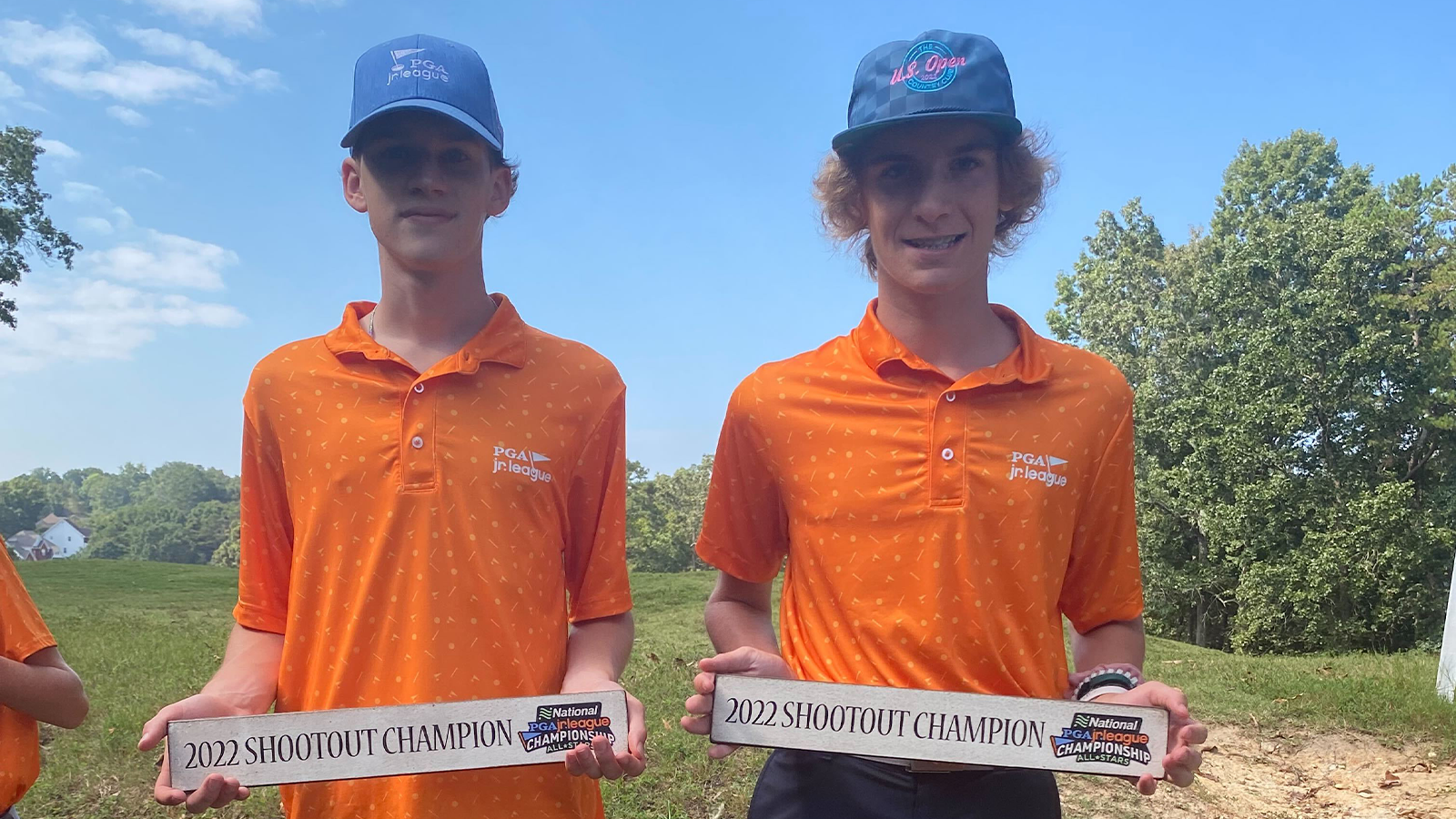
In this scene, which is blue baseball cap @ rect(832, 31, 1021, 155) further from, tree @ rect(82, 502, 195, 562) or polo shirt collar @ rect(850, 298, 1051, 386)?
tree @ rect(82, 502, 195, 562)

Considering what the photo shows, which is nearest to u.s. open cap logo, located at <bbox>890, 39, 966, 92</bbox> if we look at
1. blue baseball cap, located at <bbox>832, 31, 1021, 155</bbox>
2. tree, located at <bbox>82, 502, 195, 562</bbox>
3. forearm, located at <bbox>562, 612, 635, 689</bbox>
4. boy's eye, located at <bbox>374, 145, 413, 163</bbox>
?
blue baseball cap, located at <bbox>832, 31, 1021, 155</bbox>

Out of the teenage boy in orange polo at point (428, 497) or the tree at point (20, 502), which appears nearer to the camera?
the teenage boy in orange polo at point (428, 497)

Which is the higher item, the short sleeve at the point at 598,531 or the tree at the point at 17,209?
the tree at the point at 17,209

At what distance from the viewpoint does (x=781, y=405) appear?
7.70 feet

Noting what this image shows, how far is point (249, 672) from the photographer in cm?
224

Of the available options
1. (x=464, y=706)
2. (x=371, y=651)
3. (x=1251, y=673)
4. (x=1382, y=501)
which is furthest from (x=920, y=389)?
(x=1382, y=501)

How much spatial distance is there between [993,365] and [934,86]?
61 cm

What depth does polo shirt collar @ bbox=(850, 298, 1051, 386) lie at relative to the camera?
223 cm

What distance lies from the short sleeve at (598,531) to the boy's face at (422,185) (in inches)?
20.4

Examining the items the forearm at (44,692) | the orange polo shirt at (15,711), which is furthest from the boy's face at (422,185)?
the forearm at (44,692)

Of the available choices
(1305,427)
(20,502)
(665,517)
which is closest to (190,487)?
(20,502)

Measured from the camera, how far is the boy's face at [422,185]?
225 centimetres

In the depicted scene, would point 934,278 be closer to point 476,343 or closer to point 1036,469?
point 1036,469

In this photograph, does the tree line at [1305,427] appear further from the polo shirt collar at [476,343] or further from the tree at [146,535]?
the tree at [146,535]
